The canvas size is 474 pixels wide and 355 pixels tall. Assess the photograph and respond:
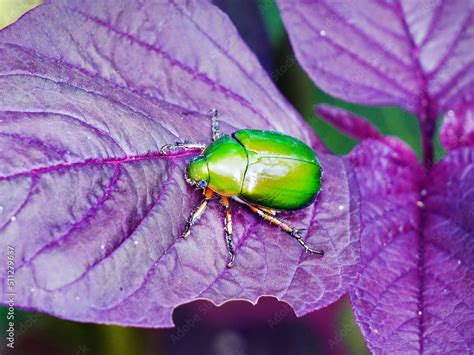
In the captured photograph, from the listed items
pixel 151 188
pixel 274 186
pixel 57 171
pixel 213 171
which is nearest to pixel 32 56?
pixel 57 171

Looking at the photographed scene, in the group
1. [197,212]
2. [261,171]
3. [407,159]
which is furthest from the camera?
[407,159]

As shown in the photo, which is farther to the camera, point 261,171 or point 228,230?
point 261,171

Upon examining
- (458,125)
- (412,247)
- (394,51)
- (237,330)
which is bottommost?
(237,330)

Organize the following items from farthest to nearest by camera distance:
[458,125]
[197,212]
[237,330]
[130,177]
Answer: [237,330] → [458,125] → [197,212] → [130,177]

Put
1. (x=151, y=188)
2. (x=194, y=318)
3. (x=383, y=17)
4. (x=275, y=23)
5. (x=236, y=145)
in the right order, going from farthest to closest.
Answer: (x=275, y=23), (x=194, y=318), (x=383, y=17), (x=236, y=145), (x=151, y=188)

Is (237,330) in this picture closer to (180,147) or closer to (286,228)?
(286,228)

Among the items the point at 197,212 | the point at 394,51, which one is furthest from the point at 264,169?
the point at 394,51

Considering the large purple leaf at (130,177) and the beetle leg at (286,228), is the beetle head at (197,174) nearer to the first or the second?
the large purple leaf at (130,177)

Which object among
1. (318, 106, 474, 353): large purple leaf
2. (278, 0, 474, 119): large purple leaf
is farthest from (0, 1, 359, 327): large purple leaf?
(278, 0, 474, 119): large purple leaf

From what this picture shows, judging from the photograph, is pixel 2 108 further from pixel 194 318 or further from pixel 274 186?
pixel 194 318
